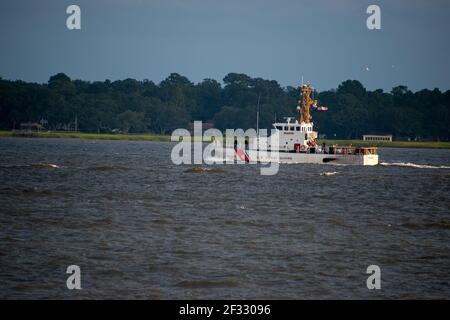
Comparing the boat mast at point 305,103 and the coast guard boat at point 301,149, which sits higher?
the boat mast at point 305,103

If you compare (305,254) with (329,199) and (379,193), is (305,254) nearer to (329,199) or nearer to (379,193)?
(329,199)

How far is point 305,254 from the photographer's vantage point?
35.2 m

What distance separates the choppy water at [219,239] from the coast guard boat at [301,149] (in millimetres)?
24501

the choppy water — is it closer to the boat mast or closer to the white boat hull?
the white boat hull

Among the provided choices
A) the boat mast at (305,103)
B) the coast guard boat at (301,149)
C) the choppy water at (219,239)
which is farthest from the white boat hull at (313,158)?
the choppy water at (219,239)

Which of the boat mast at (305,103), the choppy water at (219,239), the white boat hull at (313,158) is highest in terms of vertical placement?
the boat mast at (305,103)

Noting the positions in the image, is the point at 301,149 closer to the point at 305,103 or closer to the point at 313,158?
the point at 313,158

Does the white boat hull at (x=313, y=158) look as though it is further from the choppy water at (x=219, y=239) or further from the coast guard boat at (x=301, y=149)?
the choppy water at (x=219, y=239)

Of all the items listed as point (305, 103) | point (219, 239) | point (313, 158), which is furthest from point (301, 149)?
point (219, 239)

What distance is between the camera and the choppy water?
29266 millimetres

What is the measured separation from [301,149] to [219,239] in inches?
2276

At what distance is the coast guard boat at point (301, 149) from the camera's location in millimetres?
94375
